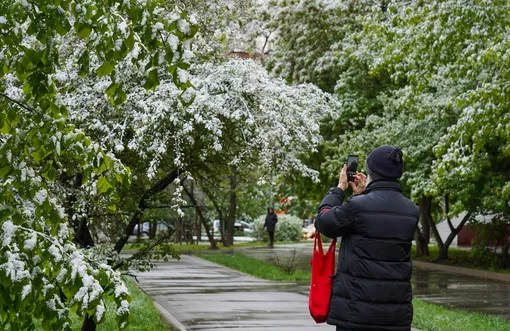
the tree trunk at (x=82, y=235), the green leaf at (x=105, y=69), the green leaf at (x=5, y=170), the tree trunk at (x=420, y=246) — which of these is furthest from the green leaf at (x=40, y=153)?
the tree trunk at (x=420, y=246)

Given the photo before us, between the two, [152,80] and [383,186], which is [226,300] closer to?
[383,186]

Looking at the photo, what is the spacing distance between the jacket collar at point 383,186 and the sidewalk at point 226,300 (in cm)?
620

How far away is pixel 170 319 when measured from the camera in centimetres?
1235

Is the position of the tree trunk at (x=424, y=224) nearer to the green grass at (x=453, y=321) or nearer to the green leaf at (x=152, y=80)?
the green grass at (x=453, y=321)

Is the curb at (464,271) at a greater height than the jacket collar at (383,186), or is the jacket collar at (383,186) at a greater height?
the jacket collar at (383,186)

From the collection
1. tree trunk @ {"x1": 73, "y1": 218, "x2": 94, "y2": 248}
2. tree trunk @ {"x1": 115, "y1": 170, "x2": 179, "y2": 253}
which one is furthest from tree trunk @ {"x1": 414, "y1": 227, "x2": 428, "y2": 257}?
tree trunk @ {"x1": 73, "y1": 218, "x2": 94, "y2": 248}

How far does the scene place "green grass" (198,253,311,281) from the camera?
20.2 meters

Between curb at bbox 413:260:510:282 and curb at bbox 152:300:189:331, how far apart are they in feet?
36.8

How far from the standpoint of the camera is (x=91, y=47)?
12.4ft

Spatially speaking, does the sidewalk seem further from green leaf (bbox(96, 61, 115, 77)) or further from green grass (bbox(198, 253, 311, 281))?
green leaf (bbox(96, 61, 115, 77))

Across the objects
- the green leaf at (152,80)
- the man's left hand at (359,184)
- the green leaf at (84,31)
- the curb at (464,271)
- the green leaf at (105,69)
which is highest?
the green leaf at (84,31)

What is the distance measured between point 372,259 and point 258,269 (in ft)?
56.7

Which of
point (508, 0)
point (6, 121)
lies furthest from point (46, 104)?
point (508, 0)

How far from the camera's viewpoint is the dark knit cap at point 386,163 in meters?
5.31
